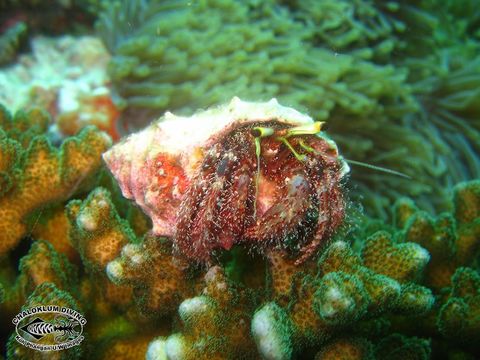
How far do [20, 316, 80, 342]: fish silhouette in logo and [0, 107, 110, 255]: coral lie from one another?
0.96 metres

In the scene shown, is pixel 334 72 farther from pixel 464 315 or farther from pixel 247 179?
pixel 247 179

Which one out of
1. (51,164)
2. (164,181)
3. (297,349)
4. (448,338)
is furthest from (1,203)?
(448,338)

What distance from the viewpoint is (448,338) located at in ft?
9.28

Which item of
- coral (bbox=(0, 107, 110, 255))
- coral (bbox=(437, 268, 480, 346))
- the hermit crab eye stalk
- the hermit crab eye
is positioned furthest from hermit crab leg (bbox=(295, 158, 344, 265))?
coral (bbox=(0, 107, 110, 255))

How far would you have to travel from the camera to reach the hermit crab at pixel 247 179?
2.11 m

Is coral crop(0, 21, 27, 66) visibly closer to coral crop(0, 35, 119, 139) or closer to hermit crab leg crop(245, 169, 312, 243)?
coral crop(0, 35, 119, 139)

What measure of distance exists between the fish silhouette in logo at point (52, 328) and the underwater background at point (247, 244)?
0.31ft

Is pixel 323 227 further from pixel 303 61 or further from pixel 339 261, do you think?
pixel 303 61

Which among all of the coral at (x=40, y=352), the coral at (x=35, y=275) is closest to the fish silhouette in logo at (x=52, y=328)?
the coral at (x=40, y=352)

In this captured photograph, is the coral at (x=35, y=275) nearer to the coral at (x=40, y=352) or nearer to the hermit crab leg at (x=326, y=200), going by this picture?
the coral at (x=40, y=352)

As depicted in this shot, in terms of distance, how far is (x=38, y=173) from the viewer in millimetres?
3264

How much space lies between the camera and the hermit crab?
2.11 meters

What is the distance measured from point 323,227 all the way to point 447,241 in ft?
5.55

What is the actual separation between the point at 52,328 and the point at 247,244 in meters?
1.29
